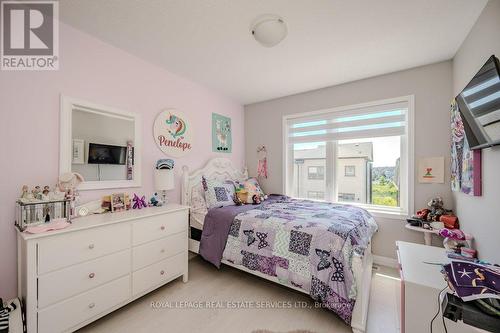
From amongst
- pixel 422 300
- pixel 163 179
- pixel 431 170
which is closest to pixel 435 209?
pixel 431 170

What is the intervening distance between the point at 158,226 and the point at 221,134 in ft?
6.20

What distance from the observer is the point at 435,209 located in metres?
2.30

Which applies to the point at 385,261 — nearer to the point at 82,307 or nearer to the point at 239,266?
the point at 239,266

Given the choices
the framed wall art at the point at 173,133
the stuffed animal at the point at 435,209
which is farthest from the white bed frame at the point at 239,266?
the stuffed animal at the point at 435,209

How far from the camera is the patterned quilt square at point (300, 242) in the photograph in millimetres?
1752

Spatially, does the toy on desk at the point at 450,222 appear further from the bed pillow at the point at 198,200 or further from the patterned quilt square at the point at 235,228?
the bed pillow at the point at 198,200

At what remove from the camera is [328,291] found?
1.58 meters

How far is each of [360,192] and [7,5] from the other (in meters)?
4.01

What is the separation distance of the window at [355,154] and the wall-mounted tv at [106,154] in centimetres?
240

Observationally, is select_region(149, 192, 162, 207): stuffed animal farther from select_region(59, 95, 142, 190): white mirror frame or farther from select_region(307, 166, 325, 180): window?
select_region(307, 166, 325, 180): window

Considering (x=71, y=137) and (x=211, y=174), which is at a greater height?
(x=71, y=137)

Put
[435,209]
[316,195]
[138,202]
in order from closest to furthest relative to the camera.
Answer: [138,202]
[435,209]
[316,195]

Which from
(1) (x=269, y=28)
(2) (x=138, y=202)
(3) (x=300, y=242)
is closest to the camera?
(1) (x=269, y=28)

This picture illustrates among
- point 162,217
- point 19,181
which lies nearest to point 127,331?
point 162,217
